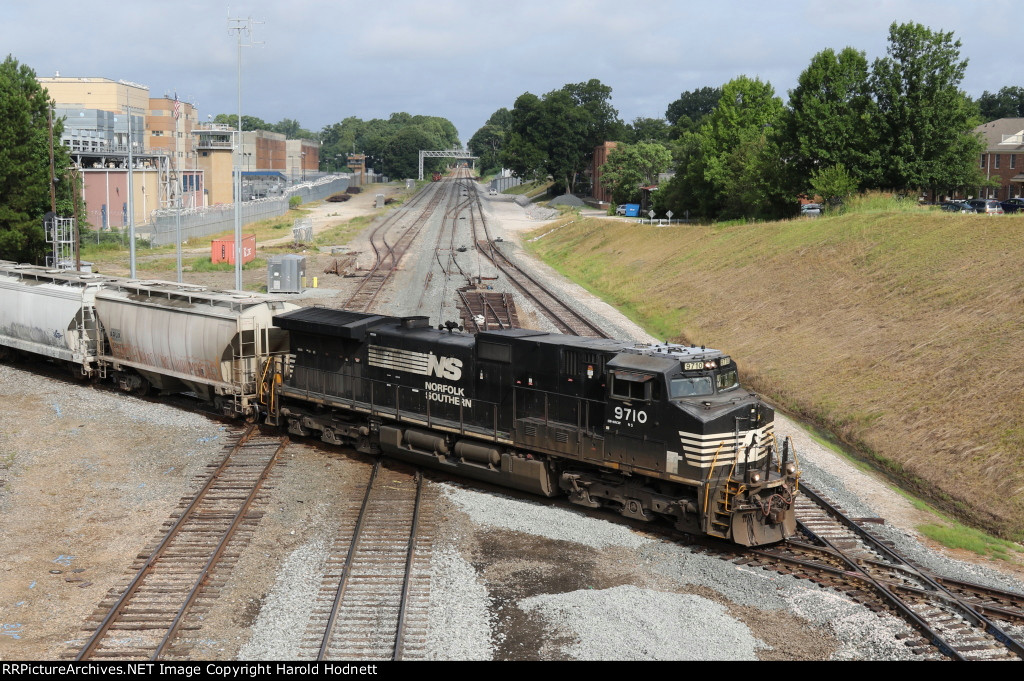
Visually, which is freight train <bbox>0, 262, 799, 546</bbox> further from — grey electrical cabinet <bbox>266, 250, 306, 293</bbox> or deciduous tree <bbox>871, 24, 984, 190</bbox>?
deciduous tree <bbox>871, 24, 984, 190</bbox>

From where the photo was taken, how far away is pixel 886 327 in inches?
1216

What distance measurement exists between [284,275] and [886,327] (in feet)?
96.0

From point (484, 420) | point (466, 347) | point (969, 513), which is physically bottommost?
point (969, 513)

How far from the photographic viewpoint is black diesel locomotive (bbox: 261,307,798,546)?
16203 mm

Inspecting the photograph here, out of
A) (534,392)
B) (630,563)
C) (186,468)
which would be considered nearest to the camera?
(630,563)

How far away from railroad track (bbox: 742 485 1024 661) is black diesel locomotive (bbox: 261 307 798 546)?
2.61ft

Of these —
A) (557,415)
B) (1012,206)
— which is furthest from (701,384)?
(1012,206)

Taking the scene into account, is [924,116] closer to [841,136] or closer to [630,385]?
[841,136]

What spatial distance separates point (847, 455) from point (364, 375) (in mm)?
12935

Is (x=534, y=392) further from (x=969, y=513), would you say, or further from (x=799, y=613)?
(x=969, y=513)

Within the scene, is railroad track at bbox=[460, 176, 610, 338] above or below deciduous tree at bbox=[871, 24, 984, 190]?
below

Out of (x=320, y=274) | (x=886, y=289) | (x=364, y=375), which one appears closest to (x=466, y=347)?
(x=364, y=375)

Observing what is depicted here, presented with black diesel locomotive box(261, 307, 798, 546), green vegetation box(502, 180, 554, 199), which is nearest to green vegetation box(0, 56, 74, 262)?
black diesel locomotive box(261, 307, 798, 546)

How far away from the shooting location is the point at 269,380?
950 inches
